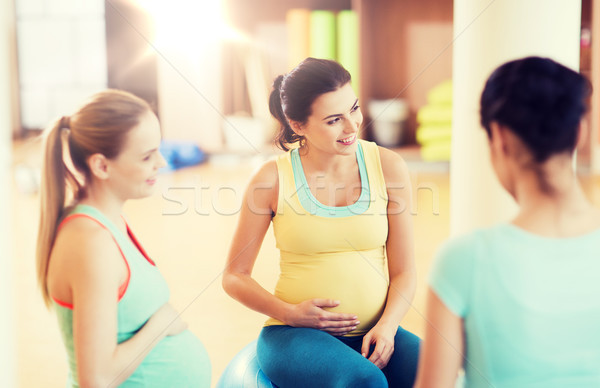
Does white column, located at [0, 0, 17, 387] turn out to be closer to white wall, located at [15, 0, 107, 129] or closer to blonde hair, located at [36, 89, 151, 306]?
blonde hair, located at [36, 89, 151, 306]

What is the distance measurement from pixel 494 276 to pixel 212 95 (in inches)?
142

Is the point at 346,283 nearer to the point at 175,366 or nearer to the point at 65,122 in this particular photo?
the point at 175,366

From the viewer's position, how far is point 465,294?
63 cm

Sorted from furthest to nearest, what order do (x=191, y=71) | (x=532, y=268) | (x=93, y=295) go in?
(x=191, y=71), (x=93, y=295), (x=532, y=268)

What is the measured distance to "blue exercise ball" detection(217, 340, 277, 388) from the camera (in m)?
1.05

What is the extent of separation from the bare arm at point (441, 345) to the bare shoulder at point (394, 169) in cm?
44

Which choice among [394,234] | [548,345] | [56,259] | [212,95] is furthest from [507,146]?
[212,95]

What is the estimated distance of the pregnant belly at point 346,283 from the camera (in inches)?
41.1

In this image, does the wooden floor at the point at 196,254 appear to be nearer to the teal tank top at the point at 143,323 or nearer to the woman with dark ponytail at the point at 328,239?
the teal tank top at the point at 143,323

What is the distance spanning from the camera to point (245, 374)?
1078 millimetres

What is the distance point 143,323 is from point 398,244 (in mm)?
438

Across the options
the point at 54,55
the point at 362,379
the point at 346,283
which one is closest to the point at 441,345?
the point at 362,379

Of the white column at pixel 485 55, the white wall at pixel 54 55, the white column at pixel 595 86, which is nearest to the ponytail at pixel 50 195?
the white column at pixel 485 55

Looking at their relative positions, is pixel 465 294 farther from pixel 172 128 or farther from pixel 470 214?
pixel 172 128
